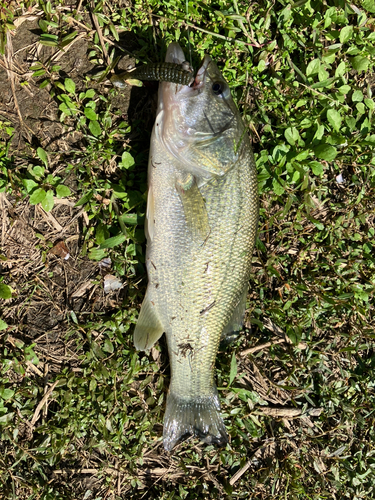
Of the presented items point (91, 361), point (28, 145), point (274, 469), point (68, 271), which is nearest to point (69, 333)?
point (91, 361)

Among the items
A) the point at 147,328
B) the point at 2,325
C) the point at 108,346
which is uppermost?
the point at 147,328

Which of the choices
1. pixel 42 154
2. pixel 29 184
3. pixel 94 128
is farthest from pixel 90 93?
pixel 29 184

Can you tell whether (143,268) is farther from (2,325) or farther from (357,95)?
(357,95)

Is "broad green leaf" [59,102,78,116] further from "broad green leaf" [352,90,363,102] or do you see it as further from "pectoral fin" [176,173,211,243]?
"broad green leaf" [352,90,363,102]

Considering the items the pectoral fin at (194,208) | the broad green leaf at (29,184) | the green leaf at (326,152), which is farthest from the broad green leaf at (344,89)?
the broad green leaf at (29,184)

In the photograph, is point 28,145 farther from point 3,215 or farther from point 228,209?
point 228,209

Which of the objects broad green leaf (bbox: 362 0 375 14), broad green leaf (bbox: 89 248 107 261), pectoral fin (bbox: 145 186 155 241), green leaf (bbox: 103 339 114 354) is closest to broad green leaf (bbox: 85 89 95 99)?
pectoral fin (bbox: 145 186 155 241)

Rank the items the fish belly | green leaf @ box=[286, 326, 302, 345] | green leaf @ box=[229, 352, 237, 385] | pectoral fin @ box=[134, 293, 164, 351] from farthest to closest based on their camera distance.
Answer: green leaf @ box=[286, 326, 302, 345]
green leaf @ box=[229, 352, 237, 385]
pectoral fin @ box=[134, 293, 164, 351]
the fish belly

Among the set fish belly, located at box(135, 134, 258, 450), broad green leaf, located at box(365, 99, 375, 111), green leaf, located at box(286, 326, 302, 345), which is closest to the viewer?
fish belly, located at box(135, 134, 258, 450)
